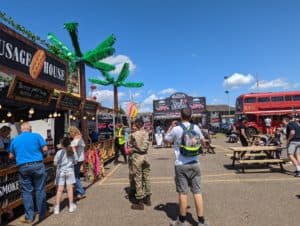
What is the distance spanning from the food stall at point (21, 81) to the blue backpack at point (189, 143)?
3234mm

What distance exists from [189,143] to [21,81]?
3.67 metres

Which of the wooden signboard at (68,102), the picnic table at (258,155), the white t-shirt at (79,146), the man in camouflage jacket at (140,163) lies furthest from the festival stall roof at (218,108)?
the man in camouflage jacket at (140,163)

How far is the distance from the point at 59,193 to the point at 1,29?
3.79 m

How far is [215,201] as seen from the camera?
6.92m

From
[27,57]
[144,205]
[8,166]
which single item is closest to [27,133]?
[8,166]

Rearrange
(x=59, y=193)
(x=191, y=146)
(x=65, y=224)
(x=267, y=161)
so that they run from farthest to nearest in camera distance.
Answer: (x=267, y=161)
(x=59, y=193)
(x=65, y=224)
(x=191, y=146)

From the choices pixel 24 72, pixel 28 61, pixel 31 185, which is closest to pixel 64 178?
pixel 31 185

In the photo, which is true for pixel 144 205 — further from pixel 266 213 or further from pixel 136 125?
pixel 266 213

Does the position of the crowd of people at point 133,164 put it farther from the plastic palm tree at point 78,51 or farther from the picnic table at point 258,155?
the plastic palm tree at point 78,51

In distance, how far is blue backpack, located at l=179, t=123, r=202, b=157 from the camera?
16.9ft

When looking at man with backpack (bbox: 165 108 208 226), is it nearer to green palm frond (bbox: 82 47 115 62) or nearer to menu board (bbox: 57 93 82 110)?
menu board (bbox: 57 93 82 110)

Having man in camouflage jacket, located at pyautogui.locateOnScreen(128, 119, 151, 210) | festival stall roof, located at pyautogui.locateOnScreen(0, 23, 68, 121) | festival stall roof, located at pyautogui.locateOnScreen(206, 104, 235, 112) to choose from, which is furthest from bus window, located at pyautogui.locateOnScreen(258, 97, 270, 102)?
festival stall roof, located at pyautogui.locateOnScreen(206, 104, 235, 112)

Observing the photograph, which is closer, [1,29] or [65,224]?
[65,224]

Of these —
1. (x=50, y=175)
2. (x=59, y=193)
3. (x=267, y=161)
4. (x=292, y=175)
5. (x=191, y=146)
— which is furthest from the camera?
(x=267, y=161)
